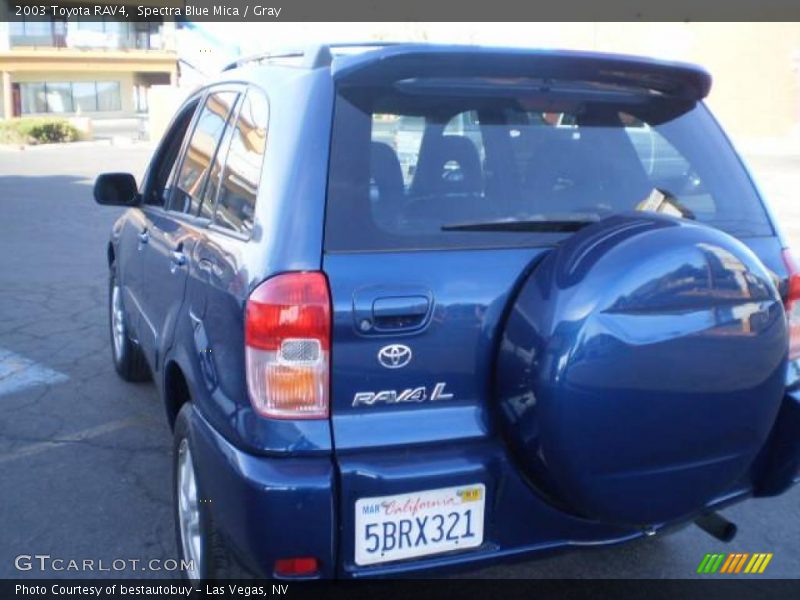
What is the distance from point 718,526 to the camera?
2734 mm

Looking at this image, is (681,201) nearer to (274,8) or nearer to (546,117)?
(546,117)

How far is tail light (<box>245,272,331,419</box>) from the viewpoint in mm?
2221

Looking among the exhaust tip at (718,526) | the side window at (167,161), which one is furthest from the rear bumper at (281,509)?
the side window at (167,161)

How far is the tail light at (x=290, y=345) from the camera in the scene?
2.22 m

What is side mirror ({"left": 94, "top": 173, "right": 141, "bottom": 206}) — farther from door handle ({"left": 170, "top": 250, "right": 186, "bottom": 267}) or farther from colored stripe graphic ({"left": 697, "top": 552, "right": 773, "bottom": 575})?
colored stripe graphic ({"left": 697, "top": 552, "right": 773, "bottom": 575})

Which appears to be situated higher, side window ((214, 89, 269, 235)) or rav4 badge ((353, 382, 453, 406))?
side window ((214, 89, 269, 235))

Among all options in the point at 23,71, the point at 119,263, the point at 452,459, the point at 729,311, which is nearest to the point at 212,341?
the point at 452,459

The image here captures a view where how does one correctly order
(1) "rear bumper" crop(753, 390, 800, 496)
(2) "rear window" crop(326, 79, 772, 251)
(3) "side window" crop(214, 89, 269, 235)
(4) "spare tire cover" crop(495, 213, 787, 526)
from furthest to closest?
1. (1) "rear bumper" crop(753, 390, 800, 496)
2. (3) "side window" crop(214, 89, 269, 235)
3. (2) "rear window" crop(326, 79, 772, 251)
4. (4) "spare tire cover" crop(495, 213, 787, 526)

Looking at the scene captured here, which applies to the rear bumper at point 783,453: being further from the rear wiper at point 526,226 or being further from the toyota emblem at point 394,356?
the toyota emblem at point 394,356

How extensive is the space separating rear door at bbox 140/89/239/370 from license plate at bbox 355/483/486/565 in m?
1.24

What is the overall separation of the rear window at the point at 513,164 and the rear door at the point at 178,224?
33.5 inches

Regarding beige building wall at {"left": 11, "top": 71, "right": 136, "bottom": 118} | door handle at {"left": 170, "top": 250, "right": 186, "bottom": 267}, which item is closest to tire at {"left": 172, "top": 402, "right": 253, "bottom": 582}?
door handle at {"left": 170, "top": 250, "right": 186, "bottom": 267}

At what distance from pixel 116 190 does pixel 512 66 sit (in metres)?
2.48

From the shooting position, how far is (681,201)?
2842 mm
